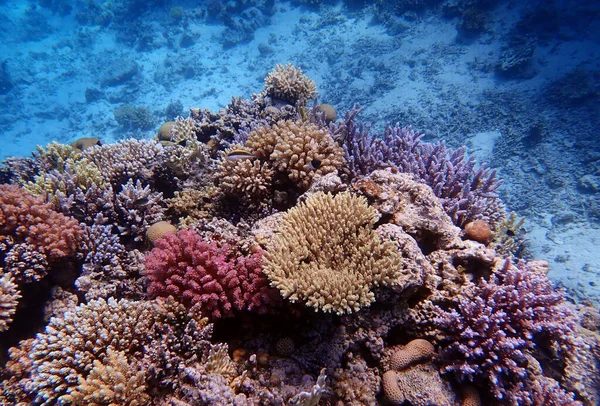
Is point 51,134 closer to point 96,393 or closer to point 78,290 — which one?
point 78,290

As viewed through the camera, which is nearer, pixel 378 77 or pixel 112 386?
pixel 112 386

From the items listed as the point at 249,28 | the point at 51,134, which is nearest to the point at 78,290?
the point at 51,134

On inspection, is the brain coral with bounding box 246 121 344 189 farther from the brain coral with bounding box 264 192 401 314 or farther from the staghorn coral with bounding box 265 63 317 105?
the staghorn coral with bounding box 265 63 317 105

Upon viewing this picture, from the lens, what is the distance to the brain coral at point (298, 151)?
179 inches

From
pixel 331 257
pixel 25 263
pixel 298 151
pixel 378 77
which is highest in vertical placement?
pixel 378 77

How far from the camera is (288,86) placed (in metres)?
7.84

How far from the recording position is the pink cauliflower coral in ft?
10.6

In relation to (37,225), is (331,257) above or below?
below

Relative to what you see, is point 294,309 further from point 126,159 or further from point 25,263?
point 126,159

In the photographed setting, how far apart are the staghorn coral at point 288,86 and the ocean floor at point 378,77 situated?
28.9ft

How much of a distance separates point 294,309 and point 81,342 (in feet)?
7.09

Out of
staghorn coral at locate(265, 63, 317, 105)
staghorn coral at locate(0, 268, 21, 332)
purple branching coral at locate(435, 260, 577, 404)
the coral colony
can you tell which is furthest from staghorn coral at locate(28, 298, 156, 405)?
staghorn coral at locate(265, 63, 317, 105)

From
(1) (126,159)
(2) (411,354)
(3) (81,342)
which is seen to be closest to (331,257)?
(2) (411,354)

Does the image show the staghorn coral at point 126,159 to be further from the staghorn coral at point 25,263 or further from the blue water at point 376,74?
the blue water at point 376,74
